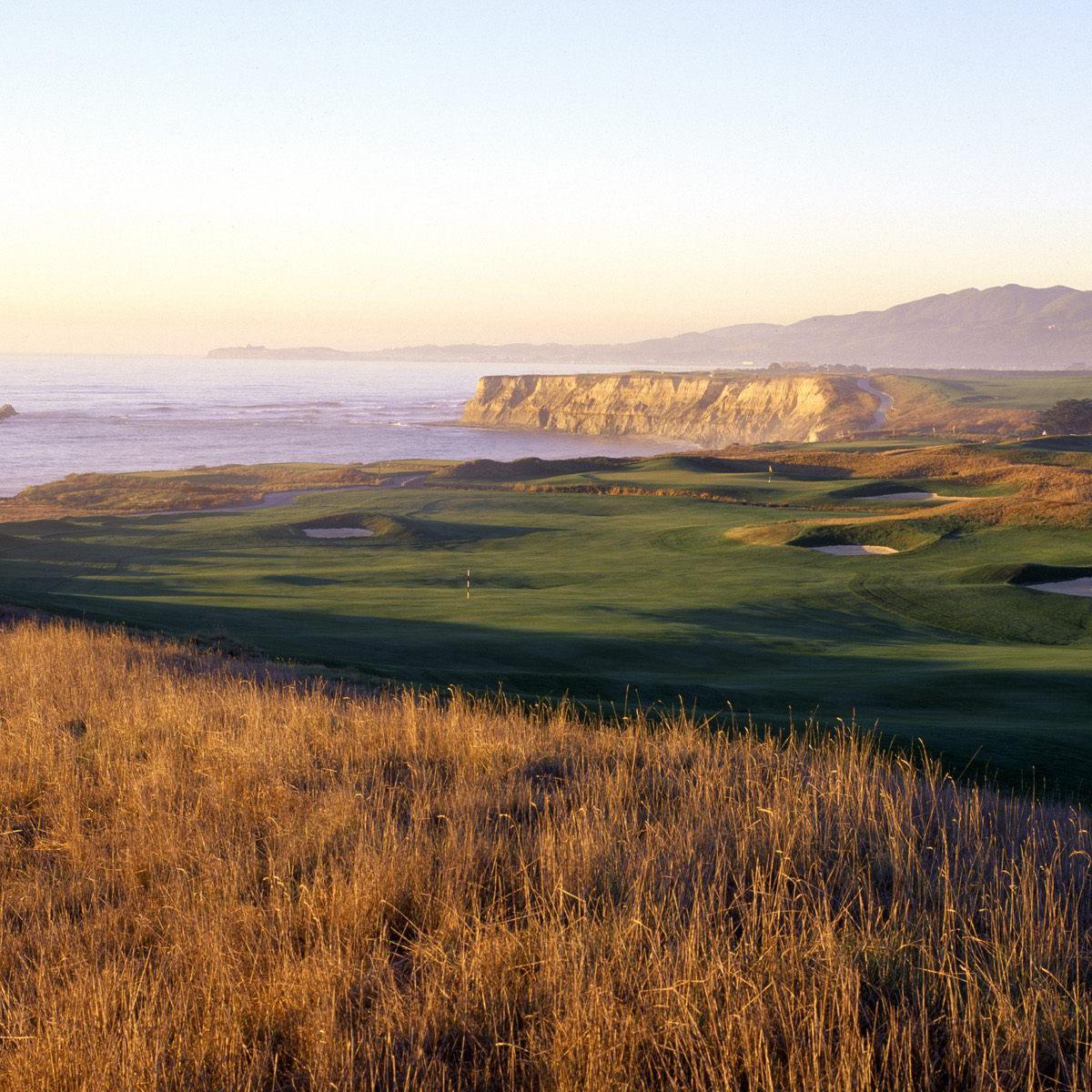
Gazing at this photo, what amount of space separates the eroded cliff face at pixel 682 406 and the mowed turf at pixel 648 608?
105111 millimetres

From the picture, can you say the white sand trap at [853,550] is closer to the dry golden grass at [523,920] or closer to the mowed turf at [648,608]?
the mowed turf at [648,608]

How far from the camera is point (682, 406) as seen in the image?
17350 centimetres

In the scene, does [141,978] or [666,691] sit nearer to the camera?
[141,978]

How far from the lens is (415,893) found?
235 inches

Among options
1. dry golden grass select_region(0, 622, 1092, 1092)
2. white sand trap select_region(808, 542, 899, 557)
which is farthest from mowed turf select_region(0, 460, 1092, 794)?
dry golden grass select_region(0, 622, 1092, 1092)

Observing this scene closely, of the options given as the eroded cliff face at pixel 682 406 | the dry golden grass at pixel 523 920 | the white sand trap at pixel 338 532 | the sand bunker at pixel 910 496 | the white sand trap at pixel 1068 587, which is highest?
the eroded cliff face at pixel 682 406

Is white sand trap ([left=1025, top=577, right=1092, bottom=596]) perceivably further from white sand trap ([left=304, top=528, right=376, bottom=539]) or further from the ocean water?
the ocean water

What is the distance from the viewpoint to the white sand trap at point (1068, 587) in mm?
29000

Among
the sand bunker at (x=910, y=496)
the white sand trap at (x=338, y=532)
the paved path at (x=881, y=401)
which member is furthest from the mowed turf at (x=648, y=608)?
the paved path at (x=881, y=401)

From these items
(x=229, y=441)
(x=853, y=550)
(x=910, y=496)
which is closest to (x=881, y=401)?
(x=229, y=441)

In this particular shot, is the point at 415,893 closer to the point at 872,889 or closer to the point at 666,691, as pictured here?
the point at 872,889

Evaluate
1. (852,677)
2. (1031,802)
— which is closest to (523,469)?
(852,677)

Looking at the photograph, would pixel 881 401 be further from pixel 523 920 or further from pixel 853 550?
pixel 523 920

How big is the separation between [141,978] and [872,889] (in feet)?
12.6
